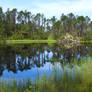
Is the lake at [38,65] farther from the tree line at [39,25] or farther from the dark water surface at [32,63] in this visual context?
the tree line at [39,25]

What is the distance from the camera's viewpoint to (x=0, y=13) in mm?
86875

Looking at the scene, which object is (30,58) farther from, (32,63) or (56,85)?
(56,85)

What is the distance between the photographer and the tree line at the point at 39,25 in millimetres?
96125

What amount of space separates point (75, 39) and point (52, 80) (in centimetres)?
5448

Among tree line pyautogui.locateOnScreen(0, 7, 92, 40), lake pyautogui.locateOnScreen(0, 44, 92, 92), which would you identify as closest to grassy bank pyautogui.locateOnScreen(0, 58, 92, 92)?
lake pyautogui.locateOnScreen(0, 44, 92, 92)

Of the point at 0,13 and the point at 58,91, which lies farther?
the point at 0,13

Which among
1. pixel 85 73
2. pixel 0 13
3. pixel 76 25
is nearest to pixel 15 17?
pixel 0 13

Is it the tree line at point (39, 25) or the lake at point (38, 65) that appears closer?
the lake at point (38, 65)

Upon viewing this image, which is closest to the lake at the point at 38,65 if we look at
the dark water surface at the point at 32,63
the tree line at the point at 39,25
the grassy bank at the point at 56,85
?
the dark water surface at the point at 32,63

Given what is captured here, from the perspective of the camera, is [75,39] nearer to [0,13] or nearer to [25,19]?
[0,13]

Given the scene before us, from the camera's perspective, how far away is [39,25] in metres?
120

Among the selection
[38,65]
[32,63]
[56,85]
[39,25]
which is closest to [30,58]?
[32,63]

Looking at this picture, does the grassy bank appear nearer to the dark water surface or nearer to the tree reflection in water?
the dark water surface

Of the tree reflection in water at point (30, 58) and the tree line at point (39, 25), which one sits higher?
the tree line at point (39, 25)
